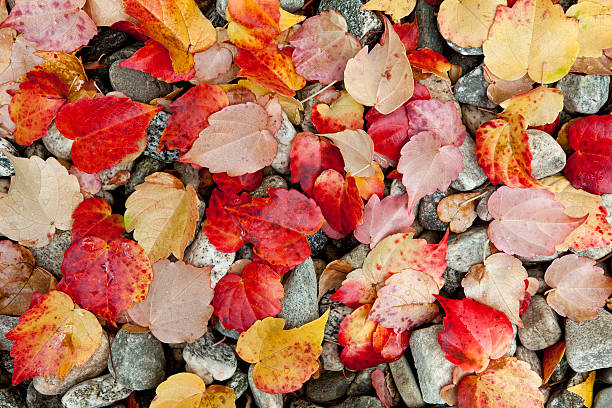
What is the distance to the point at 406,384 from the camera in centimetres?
126

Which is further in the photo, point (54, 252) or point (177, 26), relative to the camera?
point (54, 252)

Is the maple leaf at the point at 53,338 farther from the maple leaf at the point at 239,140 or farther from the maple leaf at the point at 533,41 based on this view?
the maple leaf at the point at 533,41

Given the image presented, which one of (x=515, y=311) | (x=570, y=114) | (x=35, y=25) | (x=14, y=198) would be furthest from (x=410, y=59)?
(x=14, y=198)

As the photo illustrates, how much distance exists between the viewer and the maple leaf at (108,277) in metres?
1.23

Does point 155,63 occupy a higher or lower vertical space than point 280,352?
higher

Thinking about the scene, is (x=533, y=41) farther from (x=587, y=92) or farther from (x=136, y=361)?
(x=136, y=361)

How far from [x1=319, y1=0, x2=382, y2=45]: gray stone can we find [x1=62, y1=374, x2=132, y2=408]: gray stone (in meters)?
1.03

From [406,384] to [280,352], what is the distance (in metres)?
0.32

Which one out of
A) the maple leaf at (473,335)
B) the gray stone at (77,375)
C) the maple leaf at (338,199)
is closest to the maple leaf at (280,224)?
the maple leaf at (338,199)

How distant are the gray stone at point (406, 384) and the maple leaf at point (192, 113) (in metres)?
0.74

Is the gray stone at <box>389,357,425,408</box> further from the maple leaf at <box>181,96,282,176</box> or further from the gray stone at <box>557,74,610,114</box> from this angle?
the gray stone at <box>557,74,610,114</box>

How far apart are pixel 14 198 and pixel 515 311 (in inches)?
48.3

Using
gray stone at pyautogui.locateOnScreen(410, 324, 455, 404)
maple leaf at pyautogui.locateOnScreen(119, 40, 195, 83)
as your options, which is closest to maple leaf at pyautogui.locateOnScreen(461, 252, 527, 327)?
gray stone at pyautogui.locateOnScreen(410, 324, 455, 404)

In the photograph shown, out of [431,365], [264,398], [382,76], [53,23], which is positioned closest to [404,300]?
[431,365]
